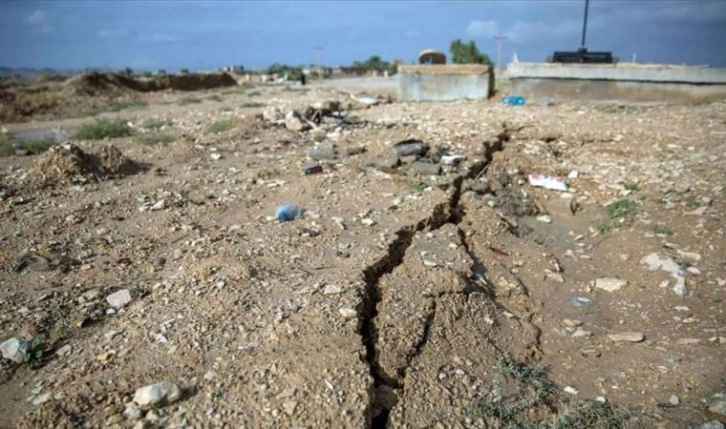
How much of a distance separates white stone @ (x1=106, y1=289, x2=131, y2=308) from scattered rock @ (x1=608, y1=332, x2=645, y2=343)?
2.63 metres

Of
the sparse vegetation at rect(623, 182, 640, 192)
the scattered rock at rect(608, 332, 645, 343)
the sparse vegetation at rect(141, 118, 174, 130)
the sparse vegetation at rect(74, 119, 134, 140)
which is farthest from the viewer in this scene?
the sparse vegetation at rect(141, 118, 174, 130)

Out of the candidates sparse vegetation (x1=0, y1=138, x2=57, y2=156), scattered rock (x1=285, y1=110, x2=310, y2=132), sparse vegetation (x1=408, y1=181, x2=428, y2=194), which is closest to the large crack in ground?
sparse vegetation (x1=408, y1=181, x2=428, y2=194)

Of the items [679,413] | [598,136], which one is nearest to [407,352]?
[679,413]

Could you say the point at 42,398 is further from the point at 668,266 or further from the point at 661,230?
the point at 661,230

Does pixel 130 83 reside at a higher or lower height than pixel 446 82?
higher

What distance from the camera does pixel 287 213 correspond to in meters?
3.43

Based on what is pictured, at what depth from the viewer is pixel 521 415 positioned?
6.22ft

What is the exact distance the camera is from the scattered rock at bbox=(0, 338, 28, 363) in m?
1.95

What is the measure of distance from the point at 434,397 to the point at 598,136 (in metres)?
5.09

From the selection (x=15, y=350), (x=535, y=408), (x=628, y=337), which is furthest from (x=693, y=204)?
(x=15, y=350)

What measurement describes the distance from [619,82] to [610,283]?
7.19 meters

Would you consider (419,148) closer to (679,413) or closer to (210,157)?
(210,157)

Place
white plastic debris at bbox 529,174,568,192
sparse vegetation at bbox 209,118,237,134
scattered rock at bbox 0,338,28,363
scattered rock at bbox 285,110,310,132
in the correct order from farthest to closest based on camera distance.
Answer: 1. sparse vegetation at bbox 209,118,237,134
2. scattered rock at bbox 285,110,310,132
3. white plastic debris at bbox 529,174,568,192
4. scattered rock at bbox 0,338,28,363

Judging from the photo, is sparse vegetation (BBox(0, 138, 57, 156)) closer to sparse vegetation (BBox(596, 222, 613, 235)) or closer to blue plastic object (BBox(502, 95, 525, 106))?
sparse vegetation (BBox(596, 222, 613, 235))
